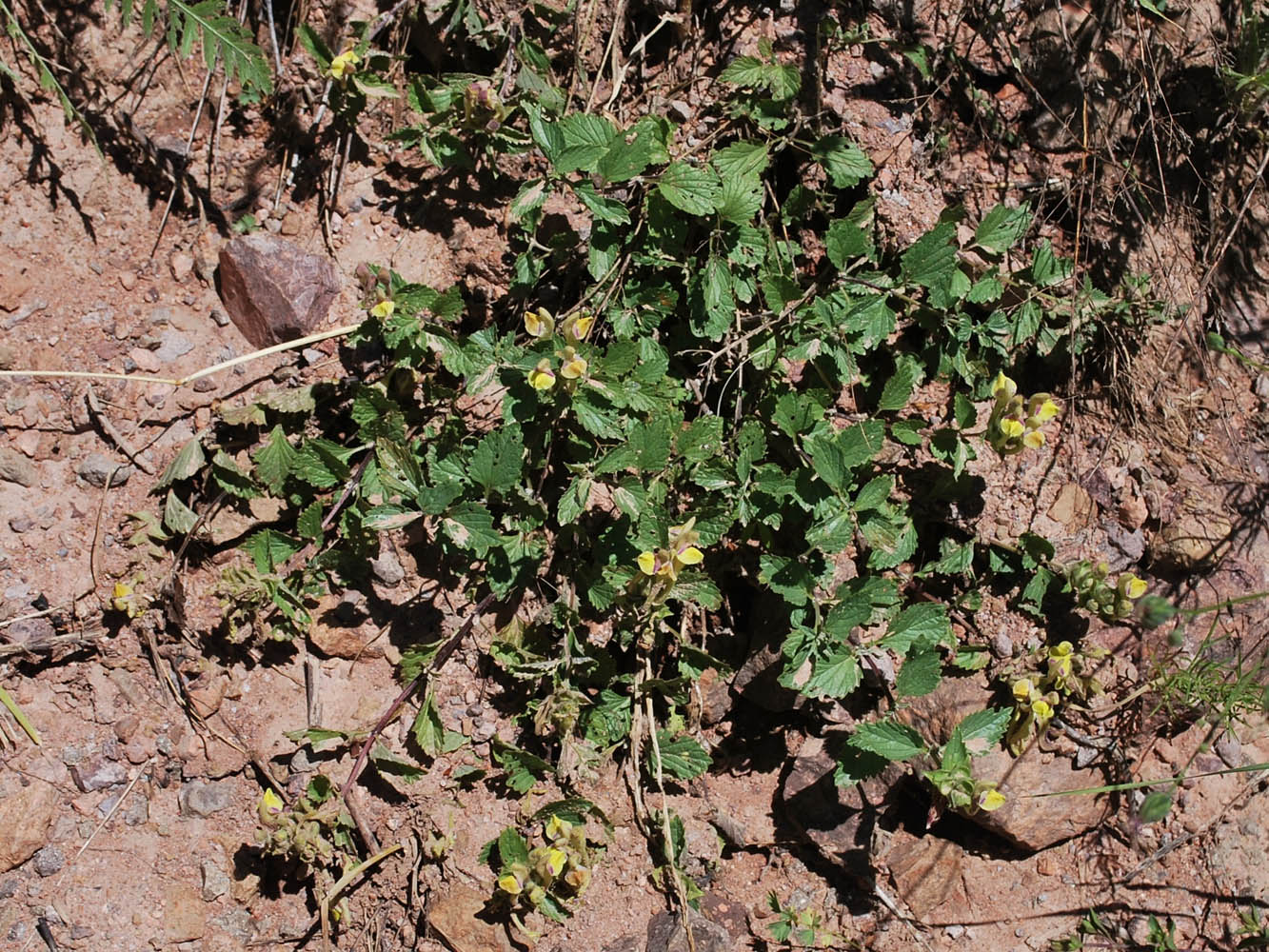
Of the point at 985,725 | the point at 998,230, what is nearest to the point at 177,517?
the point at 985,725

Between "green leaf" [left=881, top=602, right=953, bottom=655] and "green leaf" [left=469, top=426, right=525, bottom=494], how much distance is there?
4.49 feet

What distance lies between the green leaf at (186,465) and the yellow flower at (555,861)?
1.82 meters

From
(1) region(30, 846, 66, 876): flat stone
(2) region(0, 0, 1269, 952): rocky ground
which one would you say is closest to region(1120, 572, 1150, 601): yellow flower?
(2) region(0, 0, 1269, 952): rocky ground

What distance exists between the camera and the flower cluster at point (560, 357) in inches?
123

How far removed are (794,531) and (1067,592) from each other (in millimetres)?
1047

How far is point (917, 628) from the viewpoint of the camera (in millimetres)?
3318

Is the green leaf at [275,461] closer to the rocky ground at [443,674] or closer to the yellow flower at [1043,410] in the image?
the rocky ground at [443,674]

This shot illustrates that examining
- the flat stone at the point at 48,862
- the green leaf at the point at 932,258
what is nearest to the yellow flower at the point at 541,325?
the green leaf at the point at 932,258

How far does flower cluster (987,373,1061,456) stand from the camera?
334cm

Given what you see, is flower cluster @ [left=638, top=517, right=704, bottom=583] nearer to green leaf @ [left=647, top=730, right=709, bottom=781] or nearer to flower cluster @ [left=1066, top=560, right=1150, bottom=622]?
green leaf @ [left=647, top=730, right=709, bottom=781]

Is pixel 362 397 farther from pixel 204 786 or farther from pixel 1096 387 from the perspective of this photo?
pixel 1096 387

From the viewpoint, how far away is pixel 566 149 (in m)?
3.32

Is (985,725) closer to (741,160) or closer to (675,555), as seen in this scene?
(675,555)

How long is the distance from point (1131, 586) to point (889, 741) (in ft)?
3.56
